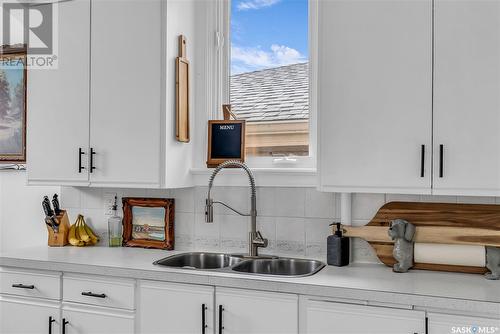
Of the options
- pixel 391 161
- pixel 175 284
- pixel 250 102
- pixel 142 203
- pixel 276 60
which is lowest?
pixel 175 284

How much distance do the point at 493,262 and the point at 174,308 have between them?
1.43 m

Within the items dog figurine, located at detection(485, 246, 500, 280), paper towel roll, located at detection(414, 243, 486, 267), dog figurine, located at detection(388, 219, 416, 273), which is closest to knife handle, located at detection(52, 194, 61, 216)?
dog figurine, located at detection(388, 219, 416, 273)

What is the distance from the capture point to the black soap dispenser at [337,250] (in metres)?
2.39

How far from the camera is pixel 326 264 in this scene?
2.44m

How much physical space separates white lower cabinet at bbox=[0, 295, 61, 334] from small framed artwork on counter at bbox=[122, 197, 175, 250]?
1.91 feet

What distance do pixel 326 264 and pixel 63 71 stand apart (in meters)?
1.79

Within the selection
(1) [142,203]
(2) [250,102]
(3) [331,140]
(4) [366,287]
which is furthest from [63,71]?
(4) [366,287]

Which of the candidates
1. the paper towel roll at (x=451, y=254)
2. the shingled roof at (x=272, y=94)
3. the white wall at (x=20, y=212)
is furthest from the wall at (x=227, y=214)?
the shingled roof at (x=272, y=94)

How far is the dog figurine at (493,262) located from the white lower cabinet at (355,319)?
1.59 feet

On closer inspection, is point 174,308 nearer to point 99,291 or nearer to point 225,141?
point 99,291

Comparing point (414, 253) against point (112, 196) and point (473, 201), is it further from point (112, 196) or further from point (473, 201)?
point (112, 196)

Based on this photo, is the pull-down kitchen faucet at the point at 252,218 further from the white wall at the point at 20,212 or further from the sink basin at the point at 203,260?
the white wall at the point at 20,212

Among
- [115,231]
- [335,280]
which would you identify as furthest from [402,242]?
[115,231]

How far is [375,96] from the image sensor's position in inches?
87.4
